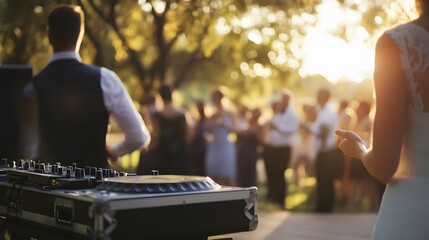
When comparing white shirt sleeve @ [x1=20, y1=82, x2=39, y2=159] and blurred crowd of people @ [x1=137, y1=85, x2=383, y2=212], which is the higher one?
white shirt sleeve @ [x1=20, y1=82, x2=39, y2=159]

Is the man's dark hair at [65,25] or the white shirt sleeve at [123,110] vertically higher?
the man's dark hair at [65,25]

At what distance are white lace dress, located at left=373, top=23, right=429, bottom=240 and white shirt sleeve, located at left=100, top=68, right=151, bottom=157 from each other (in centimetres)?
174

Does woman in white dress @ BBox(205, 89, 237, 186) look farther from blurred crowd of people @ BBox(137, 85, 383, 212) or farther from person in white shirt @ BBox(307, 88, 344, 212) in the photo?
person in white shirt @ BBox(307, 88, 344, 212)

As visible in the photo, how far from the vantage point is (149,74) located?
1372 centimetres

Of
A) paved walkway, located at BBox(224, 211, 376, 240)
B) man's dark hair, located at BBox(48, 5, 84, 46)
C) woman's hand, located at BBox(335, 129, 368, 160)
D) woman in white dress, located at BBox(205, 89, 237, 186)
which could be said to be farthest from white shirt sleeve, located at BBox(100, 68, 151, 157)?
woman in white dress, located at BBox(205, 89, 237, 186)

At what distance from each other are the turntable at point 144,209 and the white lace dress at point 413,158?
0.51m

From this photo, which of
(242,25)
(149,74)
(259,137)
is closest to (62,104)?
(259,137)

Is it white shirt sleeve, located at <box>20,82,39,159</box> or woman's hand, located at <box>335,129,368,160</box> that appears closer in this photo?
woman's hand, located at <box>335,129,368,160</box>

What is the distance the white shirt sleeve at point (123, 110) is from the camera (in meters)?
3.69

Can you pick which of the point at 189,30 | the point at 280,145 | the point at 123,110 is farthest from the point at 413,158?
the point at 189,30

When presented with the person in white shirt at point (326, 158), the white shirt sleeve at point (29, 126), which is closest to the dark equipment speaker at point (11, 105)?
the white shirt sleeve at point (29, 126)

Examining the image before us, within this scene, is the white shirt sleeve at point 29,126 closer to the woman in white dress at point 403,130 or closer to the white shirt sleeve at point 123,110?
the white shirt sleeve at point 123,110

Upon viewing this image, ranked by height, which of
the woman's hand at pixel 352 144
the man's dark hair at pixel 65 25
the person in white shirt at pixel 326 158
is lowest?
the person in white shirt at pixel 326 158

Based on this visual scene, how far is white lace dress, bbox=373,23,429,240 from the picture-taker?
2.10 meters
